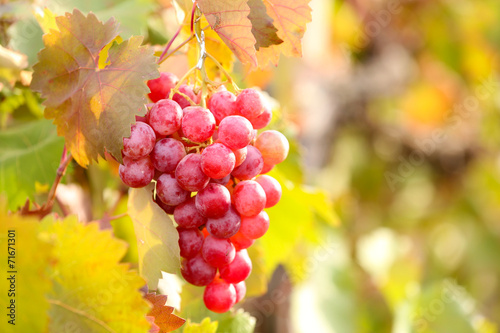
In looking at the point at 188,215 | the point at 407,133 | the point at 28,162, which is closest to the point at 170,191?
the point at 188,215

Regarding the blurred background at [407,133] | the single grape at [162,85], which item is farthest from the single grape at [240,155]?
the blurred background at [407,133]

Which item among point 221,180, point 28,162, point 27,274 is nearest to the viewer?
point 27,274

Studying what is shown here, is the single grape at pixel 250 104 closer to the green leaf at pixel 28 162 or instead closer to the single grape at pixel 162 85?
the single grape at pixel 162 85

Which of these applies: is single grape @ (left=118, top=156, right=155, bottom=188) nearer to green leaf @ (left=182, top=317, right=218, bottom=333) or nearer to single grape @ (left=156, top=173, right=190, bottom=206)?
single grape @ (left=156, top=173, right=190, bottom=206)

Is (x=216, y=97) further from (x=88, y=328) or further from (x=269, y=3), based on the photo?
(x=88, y=328)

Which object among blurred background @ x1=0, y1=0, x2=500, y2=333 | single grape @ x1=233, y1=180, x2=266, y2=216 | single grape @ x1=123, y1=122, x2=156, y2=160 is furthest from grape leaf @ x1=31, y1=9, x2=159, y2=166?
blurred background @ x1=0, y1=0, x2=500, y2=333

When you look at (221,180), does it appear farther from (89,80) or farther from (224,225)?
(89,80)
